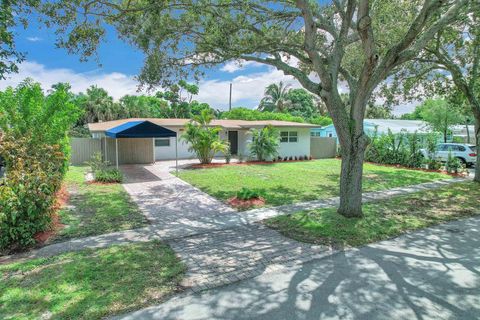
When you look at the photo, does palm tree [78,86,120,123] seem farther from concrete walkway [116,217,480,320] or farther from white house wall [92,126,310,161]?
concrete walkway [116,217,480,320]

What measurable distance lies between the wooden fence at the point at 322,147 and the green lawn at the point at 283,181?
25.7 ft

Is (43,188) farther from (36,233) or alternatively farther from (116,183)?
(116,183)

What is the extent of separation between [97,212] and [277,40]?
663 cm

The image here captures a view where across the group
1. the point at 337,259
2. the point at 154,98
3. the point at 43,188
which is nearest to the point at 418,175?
the point at 337,259

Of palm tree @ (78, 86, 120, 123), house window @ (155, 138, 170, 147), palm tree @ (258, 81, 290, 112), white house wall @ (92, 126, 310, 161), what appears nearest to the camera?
house window @ (155, 138, 170, 147)

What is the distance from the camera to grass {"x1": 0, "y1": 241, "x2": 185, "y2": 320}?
11.5 ft

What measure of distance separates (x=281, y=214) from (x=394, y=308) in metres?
4.24

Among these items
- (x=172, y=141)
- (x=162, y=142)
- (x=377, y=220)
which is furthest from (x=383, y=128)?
(x=377, y=220)

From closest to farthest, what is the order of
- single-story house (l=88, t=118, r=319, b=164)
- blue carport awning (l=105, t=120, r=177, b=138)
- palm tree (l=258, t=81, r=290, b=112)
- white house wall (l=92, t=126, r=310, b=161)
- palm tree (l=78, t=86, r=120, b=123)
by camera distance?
blue carport awning (l=105, t=120, r=177, b=138)
single-story house (l=88, t=118, r=319, b=164)
white house wall (l=92, t=126, r=310, b=161)
palm tree (l=78, t=86, r=120, b=123)
palm tree (l=258, t=81, r=290, b=112)

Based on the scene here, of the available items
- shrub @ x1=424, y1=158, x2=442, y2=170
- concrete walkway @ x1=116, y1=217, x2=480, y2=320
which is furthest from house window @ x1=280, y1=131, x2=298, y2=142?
concrete walkway @ x1=116, y1=217, x2=480, y2=320

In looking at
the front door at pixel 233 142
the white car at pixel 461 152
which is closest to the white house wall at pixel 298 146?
the front door at pixel 233 142

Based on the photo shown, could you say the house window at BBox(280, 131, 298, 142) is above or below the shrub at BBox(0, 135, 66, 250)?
above

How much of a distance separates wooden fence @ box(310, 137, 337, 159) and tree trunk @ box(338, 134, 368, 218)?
16.2m

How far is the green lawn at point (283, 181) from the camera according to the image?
10.1m
